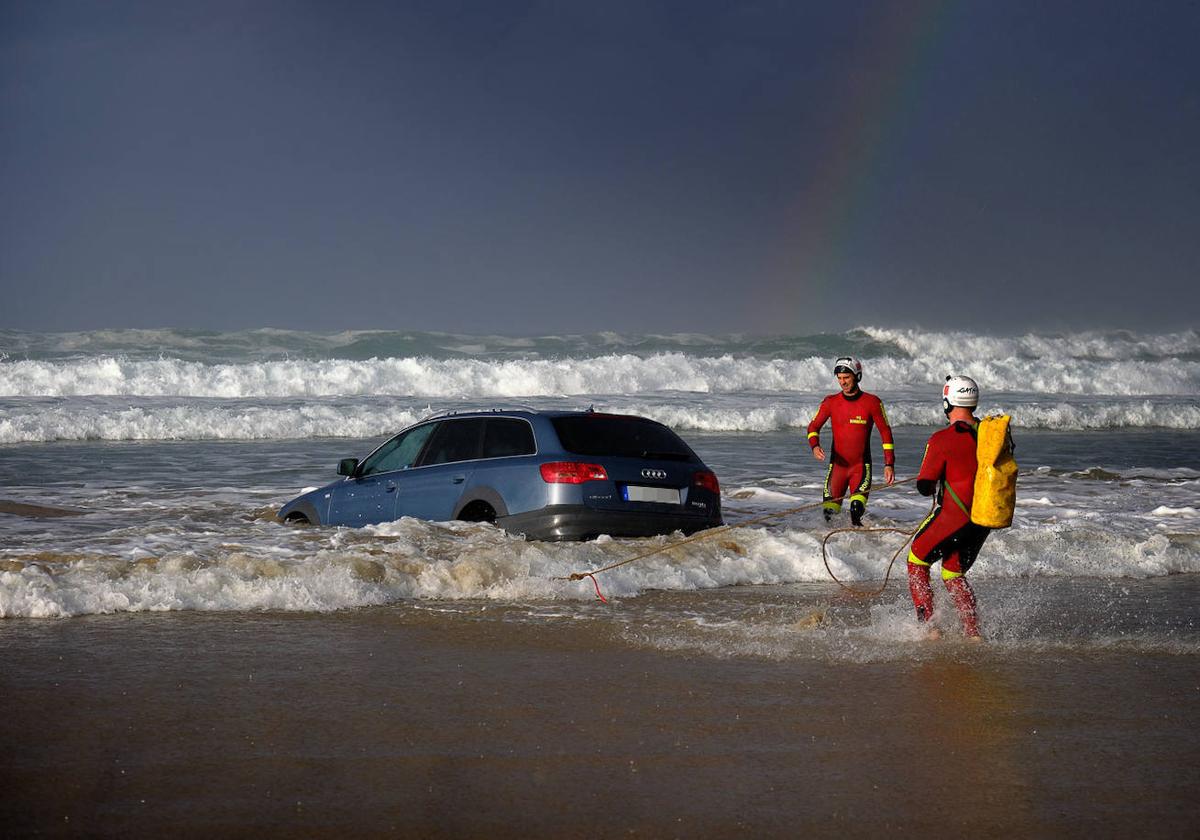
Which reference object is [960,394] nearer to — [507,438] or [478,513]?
[507,438]

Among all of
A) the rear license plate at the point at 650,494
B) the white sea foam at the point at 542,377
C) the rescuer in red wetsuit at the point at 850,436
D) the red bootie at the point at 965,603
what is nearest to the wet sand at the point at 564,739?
the red bootie at the point at 965,603

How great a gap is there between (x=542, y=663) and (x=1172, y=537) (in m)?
7.87

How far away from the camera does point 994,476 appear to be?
6.98 m

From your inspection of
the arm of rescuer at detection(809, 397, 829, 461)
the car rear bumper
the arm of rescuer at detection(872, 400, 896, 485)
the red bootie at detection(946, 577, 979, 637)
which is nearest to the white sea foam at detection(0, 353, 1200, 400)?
the arm of rescuer at detection(809, 397, 829, 461)

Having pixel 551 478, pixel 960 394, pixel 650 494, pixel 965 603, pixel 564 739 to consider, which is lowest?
pixel 564 739

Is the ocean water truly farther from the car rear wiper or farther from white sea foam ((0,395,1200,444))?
the car rear wiper

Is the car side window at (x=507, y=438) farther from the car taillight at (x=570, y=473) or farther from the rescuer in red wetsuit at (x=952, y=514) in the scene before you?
the rescuer in red wetsuit at (x=952, y=514)

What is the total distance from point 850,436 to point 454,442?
13.0 feet

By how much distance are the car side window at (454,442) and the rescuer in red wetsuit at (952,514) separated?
4.43 metres

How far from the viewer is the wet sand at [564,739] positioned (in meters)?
4.10

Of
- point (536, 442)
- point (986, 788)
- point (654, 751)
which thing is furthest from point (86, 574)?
point (986, 788)

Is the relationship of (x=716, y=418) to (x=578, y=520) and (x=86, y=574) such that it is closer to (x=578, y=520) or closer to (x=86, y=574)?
(x=578, y=520)

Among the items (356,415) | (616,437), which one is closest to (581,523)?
(616,437)

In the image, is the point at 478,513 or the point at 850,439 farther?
the point at 850,439
